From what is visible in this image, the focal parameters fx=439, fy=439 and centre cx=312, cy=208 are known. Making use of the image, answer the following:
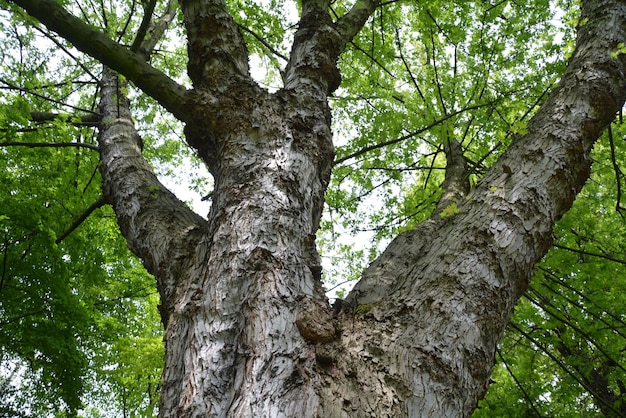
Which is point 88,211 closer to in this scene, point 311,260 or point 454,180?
point 311,260

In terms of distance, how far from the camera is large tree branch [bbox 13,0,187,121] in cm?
269

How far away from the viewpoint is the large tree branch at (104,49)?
2.69 metres

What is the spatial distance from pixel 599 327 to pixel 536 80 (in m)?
2.81

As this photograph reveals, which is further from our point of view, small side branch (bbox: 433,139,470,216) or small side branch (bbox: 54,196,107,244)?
small side branch (bbox: 433,139,470,216)

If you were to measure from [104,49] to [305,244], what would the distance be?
1.81 meters

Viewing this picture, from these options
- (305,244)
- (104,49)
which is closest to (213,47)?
(104,49)

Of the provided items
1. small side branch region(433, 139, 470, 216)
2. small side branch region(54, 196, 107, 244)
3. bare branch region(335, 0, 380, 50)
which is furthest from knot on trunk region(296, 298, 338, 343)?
bare branch region(335, 0, 380, 50)

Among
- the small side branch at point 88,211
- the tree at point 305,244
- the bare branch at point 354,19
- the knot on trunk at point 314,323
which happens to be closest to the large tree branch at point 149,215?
the tree at point 305,244

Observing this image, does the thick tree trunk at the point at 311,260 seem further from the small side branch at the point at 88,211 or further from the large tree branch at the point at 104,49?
the small side branch at the point at 88,211

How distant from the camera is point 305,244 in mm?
2066

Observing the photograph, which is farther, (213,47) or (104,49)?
(213,47)

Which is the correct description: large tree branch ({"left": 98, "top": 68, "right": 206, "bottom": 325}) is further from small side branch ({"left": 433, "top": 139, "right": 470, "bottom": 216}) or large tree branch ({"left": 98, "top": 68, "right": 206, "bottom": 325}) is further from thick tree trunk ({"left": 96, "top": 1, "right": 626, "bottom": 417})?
small side branch ({"left": 433, "top": 139, "right": 470, "bottom": 216})

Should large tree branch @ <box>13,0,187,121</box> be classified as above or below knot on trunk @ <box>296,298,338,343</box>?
above

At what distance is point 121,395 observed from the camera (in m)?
10.3
